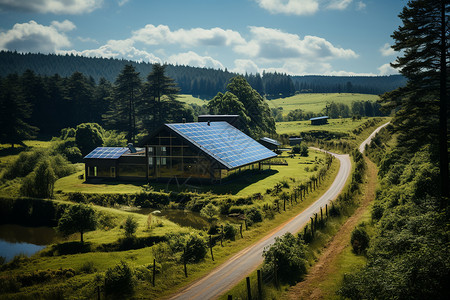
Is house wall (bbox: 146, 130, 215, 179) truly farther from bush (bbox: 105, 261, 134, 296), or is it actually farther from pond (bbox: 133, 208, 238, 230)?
bush (bbox: 105, 261, 134, 296)

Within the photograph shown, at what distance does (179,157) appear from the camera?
160 ft

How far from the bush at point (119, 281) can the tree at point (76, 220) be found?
39.1ft

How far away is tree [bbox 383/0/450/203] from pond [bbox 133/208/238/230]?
64.2 feet

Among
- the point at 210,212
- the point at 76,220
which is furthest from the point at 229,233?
the point at 76,220

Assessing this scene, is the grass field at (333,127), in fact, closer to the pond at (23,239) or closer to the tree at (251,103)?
the tree at (251,103)

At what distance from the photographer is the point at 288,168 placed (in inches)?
2426

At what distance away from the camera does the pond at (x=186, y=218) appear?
34.5 m

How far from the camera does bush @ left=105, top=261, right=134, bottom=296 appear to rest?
18.0 metres

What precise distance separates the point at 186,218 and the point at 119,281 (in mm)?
18661

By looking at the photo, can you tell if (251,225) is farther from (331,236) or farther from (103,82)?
(103,82)

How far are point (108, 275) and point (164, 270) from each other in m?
3.88

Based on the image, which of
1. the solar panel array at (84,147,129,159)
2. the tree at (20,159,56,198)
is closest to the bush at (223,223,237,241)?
the tree at (20,159,56,198)

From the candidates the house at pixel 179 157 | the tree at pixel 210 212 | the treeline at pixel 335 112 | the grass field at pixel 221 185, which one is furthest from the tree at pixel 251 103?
the treeline at pixel 335 112

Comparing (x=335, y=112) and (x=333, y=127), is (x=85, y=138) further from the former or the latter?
(x=335, y=112)
